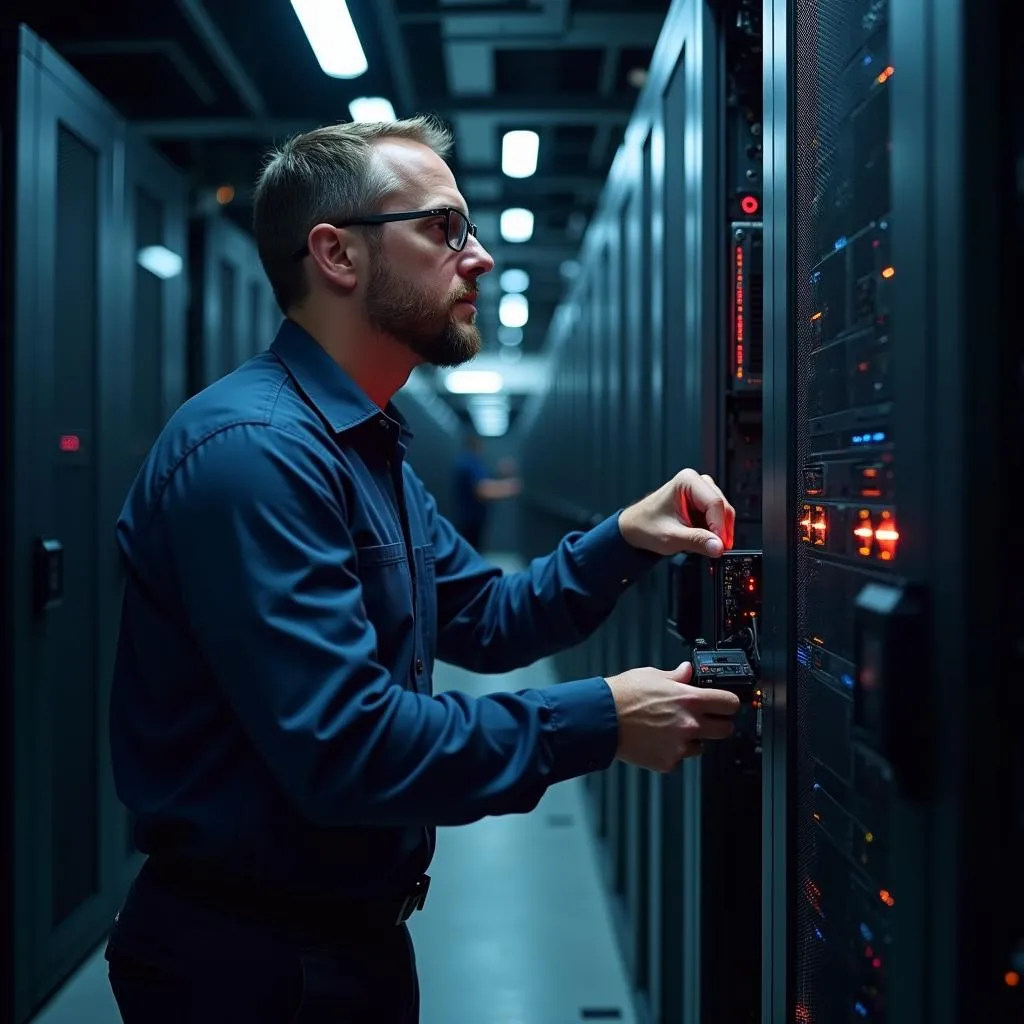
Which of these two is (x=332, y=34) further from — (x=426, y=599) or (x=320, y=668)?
(x=320, y=668)

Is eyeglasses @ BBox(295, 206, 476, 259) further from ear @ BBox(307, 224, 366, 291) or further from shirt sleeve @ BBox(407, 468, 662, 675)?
shirt sleeve @ BBox(407, 468, 662, 675)

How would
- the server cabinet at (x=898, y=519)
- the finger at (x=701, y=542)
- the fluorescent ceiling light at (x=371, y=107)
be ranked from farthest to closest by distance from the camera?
the fluorescent ceiling light at (x=371, y=107)
the finger at (x=701, y=542)
the server cabinet at (x=898, y=519)

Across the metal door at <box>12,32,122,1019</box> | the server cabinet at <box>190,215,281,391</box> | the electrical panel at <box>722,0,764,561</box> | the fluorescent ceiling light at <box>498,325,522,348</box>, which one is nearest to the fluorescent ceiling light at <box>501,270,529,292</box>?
the fluorescent ceiling light at <box>498,325,522,348</box>

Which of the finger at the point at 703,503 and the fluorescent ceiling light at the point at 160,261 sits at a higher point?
the fluorescent ceiling light at the point at 160,261

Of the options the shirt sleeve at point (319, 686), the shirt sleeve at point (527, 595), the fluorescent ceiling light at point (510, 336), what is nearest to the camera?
the shirt sleeve at point (319, 686)

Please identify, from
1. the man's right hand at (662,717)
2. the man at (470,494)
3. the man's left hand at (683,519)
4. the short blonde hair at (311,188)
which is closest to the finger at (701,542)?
the man's left hand at (683,519)

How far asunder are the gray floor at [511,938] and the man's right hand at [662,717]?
2.06 meters

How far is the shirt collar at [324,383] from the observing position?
57.7 inches

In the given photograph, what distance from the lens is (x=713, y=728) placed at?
1.34 m

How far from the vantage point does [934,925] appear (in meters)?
0.84

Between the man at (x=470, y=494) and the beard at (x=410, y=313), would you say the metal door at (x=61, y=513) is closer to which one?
the beard at (x=410, y=313)

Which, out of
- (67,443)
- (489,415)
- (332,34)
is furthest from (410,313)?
(489,415)

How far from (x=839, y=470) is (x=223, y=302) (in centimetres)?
463

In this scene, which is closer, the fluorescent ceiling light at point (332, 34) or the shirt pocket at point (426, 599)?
the shirt pocket at point (426, 599)
